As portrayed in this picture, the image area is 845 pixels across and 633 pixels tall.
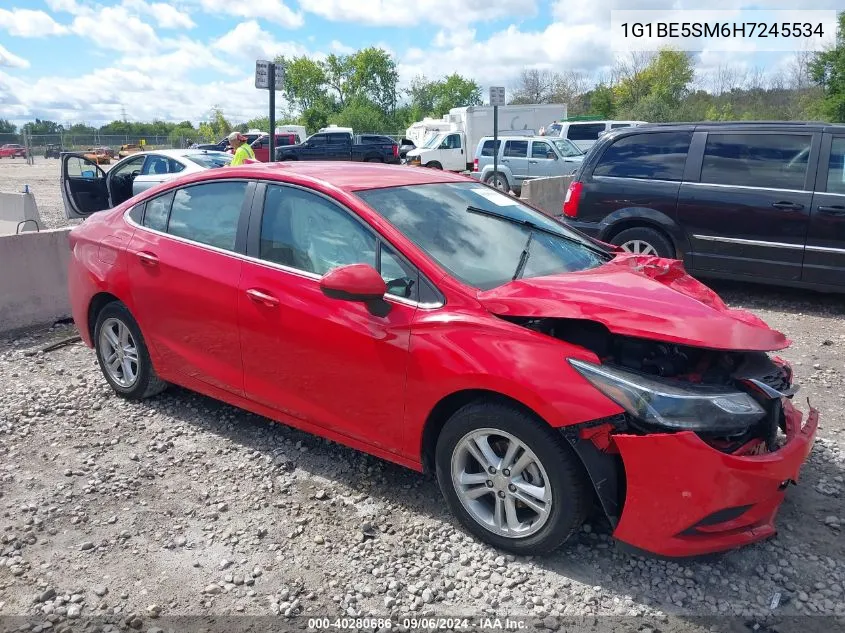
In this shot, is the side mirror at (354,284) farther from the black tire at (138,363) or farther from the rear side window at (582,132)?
the rear side window at (582,132)

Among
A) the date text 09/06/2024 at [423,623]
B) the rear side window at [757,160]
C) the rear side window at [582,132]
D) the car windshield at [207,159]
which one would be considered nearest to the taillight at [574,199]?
the rear side window at [757,160]

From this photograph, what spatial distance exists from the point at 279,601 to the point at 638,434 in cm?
156

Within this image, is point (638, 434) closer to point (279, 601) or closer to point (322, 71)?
point (279, 601)

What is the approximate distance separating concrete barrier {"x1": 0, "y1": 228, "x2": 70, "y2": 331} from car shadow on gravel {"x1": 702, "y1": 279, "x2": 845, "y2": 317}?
6.73 m

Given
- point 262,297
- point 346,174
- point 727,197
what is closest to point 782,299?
point 727,197

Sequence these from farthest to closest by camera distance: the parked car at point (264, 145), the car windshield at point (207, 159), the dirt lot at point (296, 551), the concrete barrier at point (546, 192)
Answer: the parked car at point (264, 145) → the concrete barrier at point (546, 192) → the car windshield at point (207, 159) → the dirt lot at point (296, 551)

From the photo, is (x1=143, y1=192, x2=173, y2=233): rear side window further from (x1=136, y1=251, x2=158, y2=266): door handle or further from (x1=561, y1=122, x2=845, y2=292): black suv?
(x1=561, y1=122, x2=845, y2=292): black suv

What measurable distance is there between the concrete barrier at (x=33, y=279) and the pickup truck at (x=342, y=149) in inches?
716

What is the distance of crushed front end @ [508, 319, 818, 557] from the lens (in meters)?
2.58

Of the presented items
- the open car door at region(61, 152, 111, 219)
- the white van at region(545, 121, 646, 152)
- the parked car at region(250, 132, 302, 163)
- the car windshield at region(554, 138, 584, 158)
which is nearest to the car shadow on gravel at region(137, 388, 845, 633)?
the open car door at region(61, 152, 111, 219)

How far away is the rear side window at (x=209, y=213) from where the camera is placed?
12.9ft

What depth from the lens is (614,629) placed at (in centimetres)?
261

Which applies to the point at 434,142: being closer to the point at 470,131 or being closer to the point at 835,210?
the point at 470,131

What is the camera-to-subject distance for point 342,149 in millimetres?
25344
